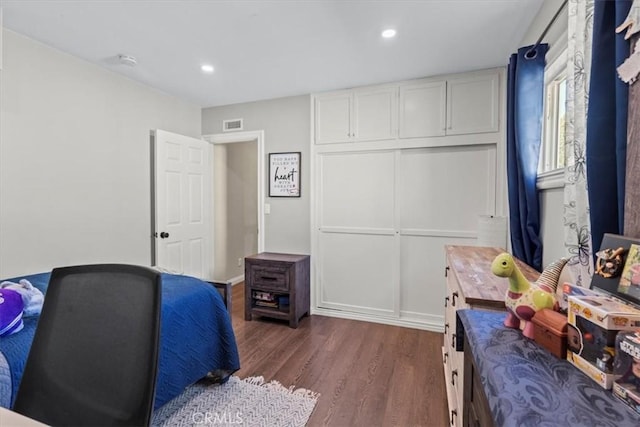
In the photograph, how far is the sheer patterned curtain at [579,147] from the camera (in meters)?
1.03

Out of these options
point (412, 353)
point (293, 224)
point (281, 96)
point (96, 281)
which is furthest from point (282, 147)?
point (96, 281)

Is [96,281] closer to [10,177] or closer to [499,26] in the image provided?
[10,177]

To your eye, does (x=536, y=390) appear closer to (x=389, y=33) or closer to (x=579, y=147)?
(x=579, y=147)

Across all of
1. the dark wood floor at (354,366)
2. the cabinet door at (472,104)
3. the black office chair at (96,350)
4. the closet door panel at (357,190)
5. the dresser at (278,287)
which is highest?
the cabinet door at (472,104)

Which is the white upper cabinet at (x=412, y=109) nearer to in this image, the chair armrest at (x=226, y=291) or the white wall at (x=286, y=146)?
the white wall at (x=286, y=146)

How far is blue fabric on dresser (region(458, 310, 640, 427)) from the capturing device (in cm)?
53

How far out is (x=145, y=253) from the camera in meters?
3.19

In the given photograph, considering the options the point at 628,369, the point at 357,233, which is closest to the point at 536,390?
the point at 628,369

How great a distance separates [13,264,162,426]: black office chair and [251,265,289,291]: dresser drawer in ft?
7.38

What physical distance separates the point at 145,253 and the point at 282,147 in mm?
1871

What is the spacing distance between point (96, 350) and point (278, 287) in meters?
2.34

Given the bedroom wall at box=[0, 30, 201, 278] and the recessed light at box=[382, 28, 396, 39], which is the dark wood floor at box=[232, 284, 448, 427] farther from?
the recessed light at box=[382, 28, 396, 39]

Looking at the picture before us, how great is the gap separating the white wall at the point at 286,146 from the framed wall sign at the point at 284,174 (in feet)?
0.19

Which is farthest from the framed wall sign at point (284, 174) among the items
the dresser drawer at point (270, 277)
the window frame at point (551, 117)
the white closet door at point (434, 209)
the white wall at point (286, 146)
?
the window frame at point (551, 117)
